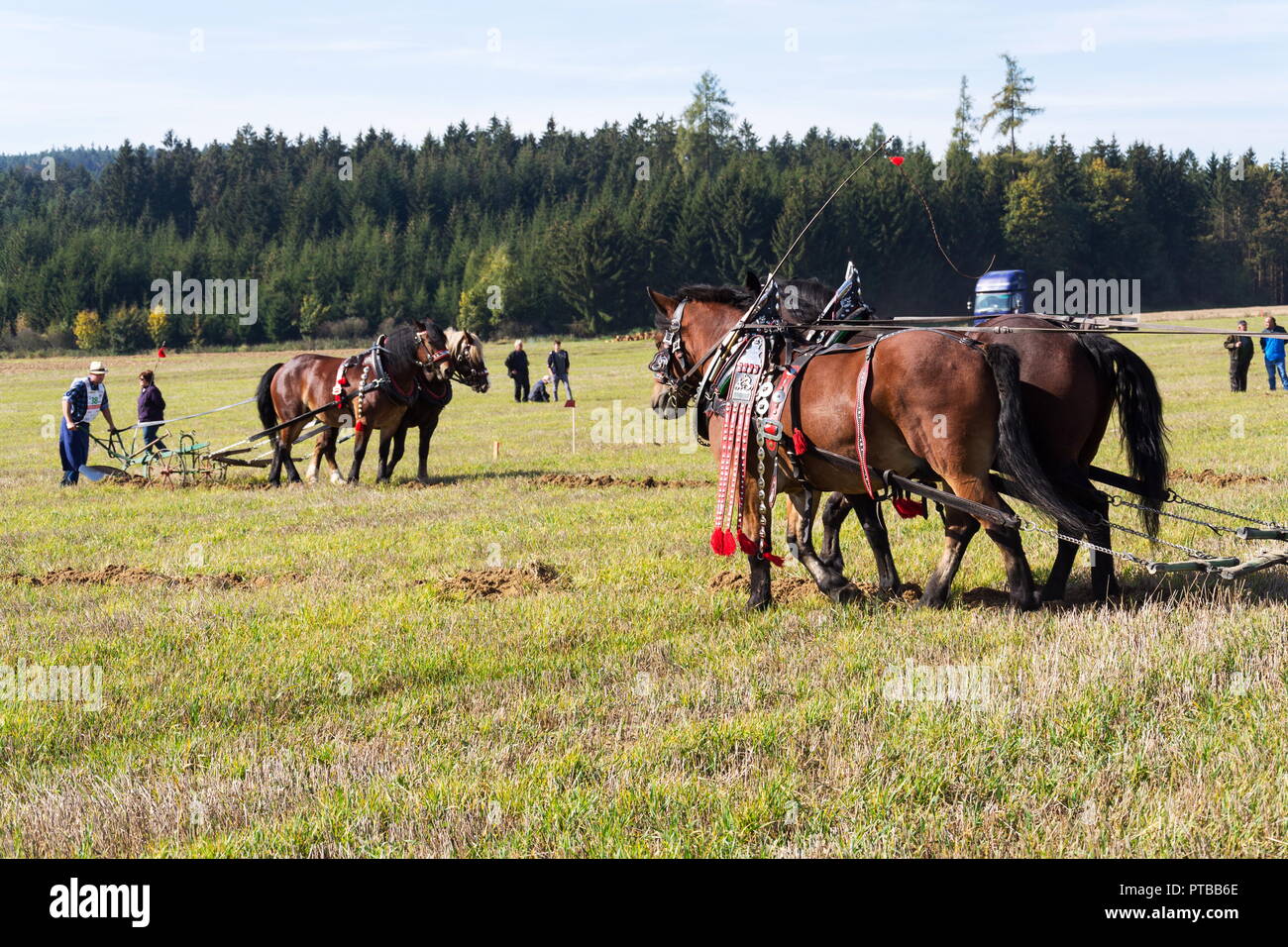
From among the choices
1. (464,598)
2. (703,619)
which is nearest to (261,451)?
(464,598)

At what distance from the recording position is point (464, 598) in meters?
8.28

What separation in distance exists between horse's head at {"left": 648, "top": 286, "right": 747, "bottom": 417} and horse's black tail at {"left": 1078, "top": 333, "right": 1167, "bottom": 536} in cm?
247

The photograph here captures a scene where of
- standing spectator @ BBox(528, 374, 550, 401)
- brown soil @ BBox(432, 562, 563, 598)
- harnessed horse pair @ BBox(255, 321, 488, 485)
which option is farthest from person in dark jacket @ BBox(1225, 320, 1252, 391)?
brown soil @ BBox(432, 562, 563, 598)

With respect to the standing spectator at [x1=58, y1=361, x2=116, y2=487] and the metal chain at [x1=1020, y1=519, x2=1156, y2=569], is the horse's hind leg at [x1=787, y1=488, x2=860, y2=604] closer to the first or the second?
the metal chain at [x1=1020, y1=519, x2=1156, y2=569]

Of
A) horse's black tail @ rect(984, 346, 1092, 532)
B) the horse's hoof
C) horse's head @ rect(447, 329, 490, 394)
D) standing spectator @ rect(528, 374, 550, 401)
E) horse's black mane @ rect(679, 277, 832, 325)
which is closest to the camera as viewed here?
horse's black tail @ rect(984, 346, 1092, 532)

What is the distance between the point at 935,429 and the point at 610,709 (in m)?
2.60

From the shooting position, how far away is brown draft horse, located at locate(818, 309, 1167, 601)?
7.19 m

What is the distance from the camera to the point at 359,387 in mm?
15102

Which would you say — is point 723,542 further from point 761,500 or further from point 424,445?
point 424,445

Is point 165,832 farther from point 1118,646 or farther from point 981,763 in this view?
point 1118,646

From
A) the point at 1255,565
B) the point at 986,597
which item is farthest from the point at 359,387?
the point at 1255,565

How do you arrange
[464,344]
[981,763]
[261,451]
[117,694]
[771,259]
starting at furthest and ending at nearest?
[771,259] → [261,451] → [464,344] → [117,694] → [981,763]
